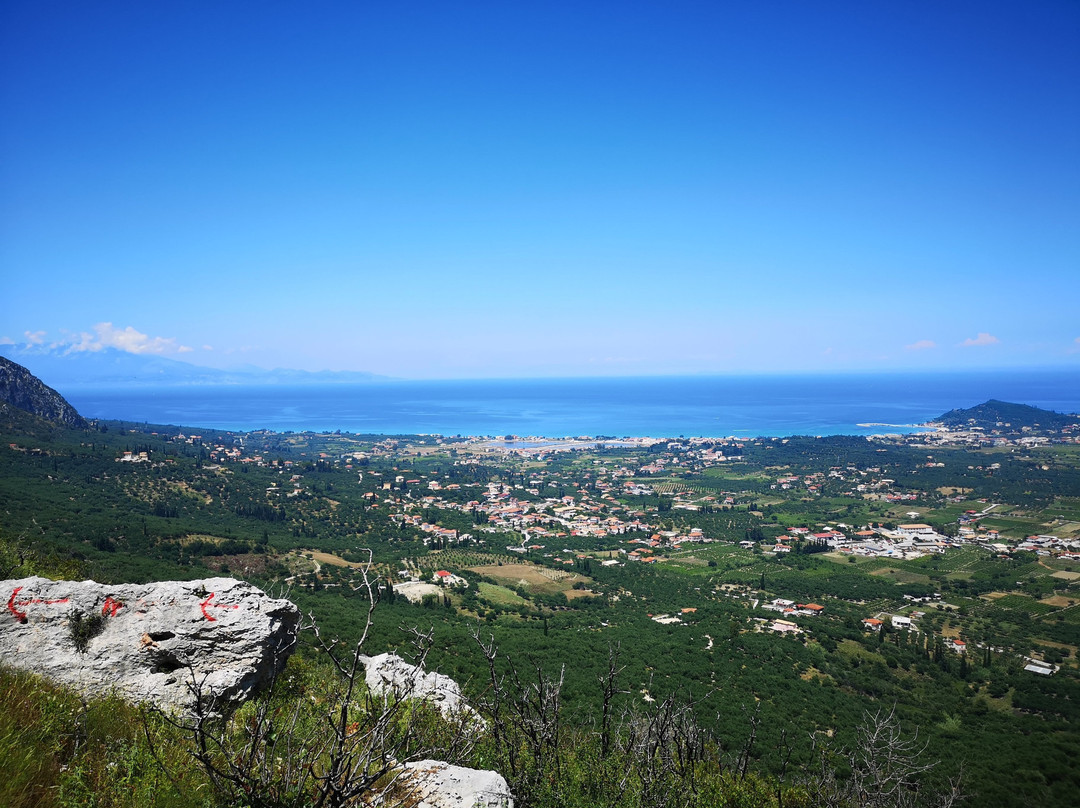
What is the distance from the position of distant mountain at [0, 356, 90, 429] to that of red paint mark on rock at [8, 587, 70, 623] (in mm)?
71447

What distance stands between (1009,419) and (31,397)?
6249 inches

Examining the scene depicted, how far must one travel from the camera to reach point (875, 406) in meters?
160

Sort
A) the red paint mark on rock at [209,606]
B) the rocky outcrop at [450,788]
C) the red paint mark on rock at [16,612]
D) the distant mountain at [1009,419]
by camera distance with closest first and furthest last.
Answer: the rocky outcrop at [450,788] → the red paint mark on rock at [16,612] → the red paint mark on rock at [209,606] → the distant mountain at [1009,419]

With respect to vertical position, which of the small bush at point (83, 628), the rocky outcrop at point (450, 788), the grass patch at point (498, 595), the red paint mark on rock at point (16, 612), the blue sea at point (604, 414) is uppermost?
the red paint mark on rock at point (16, 612)

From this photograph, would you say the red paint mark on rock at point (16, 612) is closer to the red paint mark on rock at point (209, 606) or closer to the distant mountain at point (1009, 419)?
the red paint mark on rock at point (209, 606)

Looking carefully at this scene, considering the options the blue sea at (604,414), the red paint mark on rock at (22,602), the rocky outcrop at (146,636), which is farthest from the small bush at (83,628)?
the blue sea at (604,414)

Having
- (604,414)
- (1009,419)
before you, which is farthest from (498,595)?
(604,414)

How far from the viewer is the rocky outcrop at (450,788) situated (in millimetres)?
3598

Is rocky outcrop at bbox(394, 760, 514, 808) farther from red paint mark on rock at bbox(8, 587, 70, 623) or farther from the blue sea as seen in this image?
the blue sea

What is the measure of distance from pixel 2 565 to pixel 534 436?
109m

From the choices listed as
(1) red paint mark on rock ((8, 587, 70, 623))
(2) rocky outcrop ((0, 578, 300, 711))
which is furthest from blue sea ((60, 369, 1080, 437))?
(1) red paint mark on rock ((8, 587, 70, 623))

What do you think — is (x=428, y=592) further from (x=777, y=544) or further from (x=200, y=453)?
(x=200, y=453)

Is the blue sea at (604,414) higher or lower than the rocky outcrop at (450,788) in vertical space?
lower

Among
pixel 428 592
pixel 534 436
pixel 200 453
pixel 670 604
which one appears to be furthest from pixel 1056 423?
pixel 200 453
